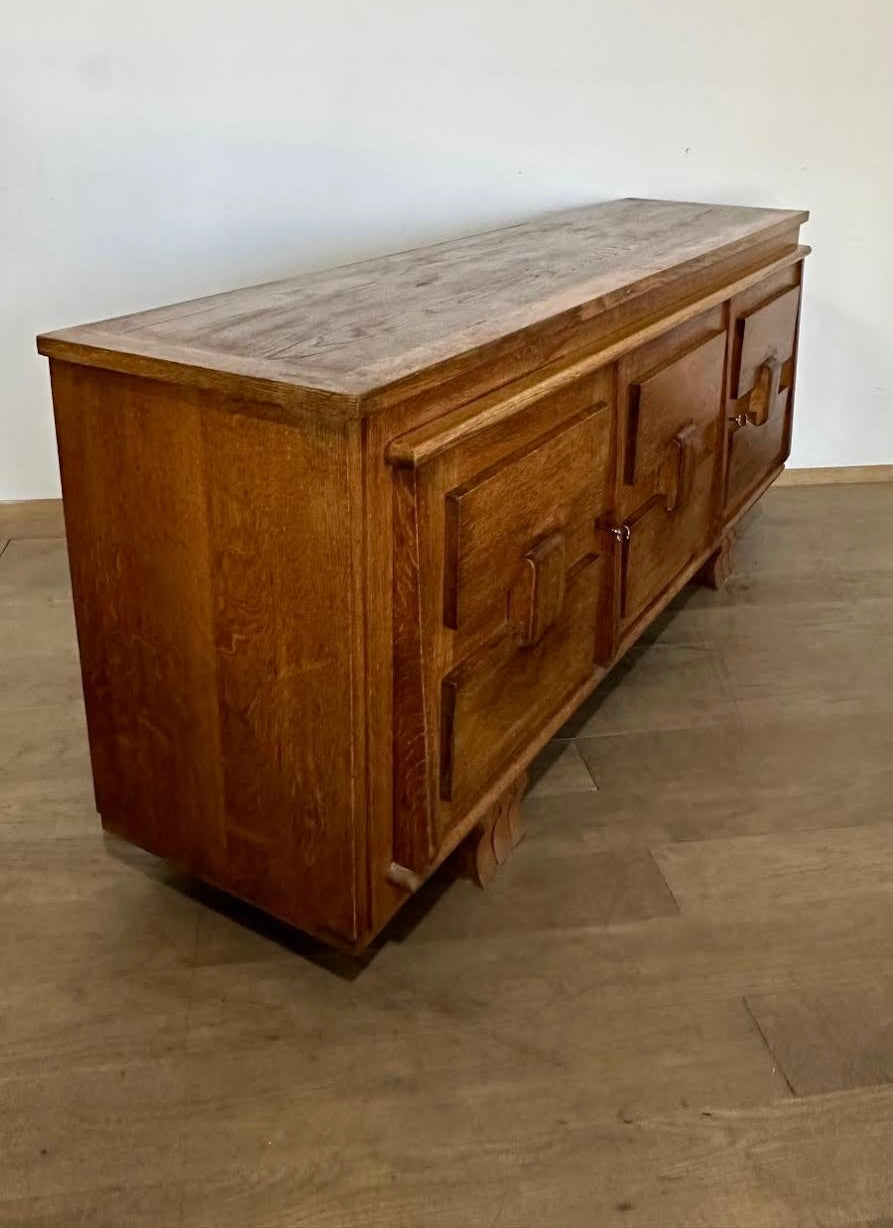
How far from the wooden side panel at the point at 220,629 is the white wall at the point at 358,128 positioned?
112 centimetres

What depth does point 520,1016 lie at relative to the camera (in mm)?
1102

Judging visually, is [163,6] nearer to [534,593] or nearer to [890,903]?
[534,593]

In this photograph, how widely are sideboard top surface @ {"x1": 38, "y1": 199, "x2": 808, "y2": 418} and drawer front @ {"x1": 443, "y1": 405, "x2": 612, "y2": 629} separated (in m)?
0.11

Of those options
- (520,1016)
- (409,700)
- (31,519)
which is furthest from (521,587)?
(31,519)

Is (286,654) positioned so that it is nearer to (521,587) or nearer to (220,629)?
(220,629)

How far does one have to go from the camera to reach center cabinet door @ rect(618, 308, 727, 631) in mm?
1349

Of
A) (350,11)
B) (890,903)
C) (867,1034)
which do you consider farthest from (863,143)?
(867,1034)

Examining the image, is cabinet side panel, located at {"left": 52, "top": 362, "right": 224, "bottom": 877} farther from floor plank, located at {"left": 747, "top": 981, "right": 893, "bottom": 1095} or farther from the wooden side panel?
floor plank, located at {"left": 747, "top": 981, "right": 893, "bottom": 1095}

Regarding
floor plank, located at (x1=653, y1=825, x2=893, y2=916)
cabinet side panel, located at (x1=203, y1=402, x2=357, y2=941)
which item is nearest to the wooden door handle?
floor plank, located at (x1=653, y1=825, x2=893, y2=916)

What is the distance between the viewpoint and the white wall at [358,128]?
194cm

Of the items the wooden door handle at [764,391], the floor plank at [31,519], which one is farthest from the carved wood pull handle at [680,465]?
the floor plank at [31,519]

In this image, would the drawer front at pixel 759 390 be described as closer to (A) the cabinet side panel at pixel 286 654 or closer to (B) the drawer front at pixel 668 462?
(B) the drawer front at pixel 668 462

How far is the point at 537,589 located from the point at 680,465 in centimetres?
44

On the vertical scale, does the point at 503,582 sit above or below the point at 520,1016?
above
